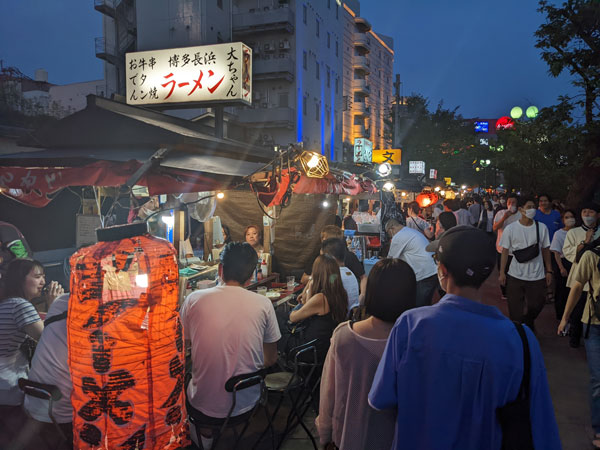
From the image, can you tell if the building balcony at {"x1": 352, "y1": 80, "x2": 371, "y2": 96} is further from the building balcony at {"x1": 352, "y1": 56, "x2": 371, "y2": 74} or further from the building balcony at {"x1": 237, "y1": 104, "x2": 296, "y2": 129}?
the building balcony at {"x1": 237, "y1": 104, "x2": 296, "y2": 129}

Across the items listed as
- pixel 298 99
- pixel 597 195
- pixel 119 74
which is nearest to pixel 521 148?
pixel 597 195

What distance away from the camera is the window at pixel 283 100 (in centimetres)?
3303

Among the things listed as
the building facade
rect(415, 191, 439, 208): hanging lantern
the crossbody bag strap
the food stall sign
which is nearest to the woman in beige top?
the crossbody bag strap

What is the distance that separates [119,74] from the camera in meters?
30.8

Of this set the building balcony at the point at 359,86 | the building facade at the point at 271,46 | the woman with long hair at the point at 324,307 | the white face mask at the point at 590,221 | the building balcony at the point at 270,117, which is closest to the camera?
the woman with long hair at the point at 324,307

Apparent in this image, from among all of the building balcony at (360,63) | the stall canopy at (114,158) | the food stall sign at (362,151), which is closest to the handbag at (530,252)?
the stall canopy at (114,158)

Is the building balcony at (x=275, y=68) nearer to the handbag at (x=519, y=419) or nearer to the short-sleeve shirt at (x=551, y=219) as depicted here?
the short-sleeve shirt at (x=551, y=219)

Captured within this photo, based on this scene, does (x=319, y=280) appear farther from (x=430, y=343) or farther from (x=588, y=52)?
(x=588, y=52)

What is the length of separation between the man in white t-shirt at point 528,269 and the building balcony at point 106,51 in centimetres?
3059

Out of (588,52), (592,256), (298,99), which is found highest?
(298,99)

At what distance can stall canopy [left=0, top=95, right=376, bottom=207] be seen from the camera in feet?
14.2

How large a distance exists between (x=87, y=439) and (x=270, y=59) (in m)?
32.5

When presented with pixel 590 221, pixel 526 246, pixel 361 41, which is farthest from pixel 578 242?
pixel 361 41

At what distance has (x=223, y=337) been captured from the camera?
3.52m
